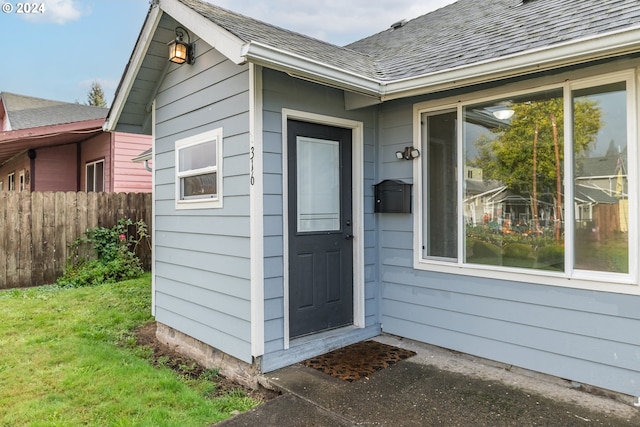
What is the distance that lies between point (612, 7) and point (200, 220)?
3.83 m

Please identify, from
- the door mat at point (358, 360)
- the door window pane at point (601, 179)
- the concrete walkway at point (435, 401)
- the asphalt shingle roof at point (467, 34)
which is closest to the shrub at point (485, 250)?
the door window pane at point (601, 179)

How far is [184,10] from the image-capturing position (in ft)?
12.1

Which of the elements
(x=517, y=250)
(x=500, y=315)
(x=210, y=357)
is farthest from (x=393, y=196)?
(x=210, y=357)

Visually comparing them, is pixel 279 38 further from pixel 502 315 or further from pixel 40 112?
pixel 40 112

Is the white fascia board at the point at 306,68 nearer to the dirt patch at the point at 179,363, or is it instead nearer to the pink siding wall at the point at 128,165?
the dirt patch at the point at 179,363

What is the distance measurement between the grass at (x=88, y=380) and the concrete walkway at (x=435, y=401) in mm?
398

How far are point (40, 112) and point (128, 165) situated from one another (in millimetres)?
→ 6502

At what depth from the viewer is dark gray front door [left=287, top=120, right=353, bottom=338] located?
3596mm

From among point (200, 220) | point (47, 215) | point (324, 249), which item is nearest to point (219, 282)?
point (200, 220)

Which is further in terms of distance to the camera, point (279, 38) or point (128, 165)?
point (128, 165)

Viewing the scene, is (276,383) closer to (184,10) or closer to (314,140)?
(314,140)

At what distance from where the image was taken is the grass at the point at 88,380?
2.77 metres

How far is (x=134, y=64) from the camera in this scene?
443cm

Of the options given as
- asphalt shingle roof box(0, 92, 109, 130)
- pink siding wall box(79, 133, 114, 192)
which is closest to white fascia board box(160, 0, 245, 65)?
pink siding wall box(79, 133, 114, 192)
